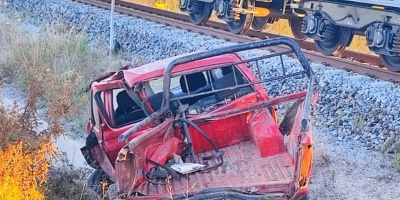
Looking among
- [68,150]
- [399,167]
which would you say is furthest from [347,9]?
[68,150]

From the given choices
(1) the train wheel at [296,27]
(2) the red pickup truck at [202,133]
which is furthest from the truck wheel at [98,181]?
(1) the train wheel at [296,27]

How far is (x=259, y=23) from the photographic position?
15461mm

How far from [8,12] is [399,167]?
39.9ft

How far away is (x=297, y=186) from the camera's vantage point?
18.8ft

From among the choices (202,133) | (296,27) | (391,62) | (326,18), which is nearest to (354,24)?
(326,18)

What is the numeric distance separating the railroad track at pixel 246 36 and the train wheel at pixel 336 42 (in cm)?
14

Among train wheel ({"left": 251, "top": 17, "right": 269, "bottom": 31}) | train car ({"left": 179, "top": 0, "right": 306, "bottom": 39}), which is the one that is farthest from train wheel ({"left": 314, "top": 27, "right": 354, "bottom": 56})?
train wheel ({"left": 251, "top": 17, "right": 269, "bottom": 31})

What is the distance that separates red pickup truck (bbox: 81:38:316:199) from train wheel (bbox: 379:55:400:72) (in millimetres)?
4087

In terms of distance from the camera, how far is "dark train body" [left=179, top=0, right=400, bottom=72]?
1098cm

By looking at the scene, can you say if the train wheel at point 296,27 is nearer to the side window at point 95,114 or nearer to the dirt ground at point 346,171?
the dirt ground at point 346,171

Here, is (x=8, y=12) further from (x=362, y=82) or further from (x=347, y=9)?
(x=362, y=82)

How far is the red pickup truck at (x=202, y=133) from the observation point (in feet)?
19.8

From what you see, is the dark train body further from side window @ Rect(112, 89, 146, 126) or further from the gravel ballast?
side window @ Rect(112, 89, 146, 126)

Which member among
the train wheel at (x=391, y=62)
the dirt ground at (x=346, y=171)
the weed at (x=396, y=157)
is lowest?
the dirt ground at (x=346, y=171)
